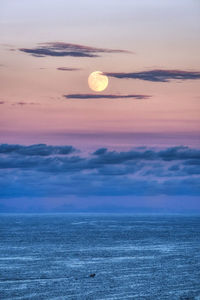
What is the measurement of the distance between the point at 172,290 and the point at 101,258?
116ft

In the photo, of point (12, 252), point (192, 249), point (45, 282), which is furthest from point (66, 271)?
point (192, 249)

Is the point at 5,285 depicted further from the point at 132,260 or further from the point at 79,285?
the point at 132,260

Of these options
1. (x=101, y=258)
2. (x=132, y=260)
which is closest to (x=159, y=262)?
(x=132, y=260)

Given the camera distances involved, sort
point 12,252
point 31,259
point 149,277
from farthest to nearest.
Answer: point 12,252
point 31,259
point 149,277

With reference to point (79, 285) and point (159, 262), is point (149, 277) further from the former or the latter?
point (159, 262)

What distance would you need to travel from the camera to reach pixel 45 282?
65.9m

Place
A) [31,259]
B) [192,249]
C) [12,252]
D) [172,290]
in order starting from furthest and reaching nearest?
[192,249] < [12,252] < [31,259] < [172,290]

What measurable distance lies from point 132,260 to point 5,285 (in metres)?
32.8

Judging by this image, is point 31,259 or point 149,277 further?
point 31,259

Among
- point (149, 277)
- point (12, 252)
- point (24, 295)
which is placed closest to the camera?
point (24, 295)

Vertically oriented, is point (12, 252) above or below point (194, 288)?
above

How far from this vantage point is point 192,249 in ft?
380

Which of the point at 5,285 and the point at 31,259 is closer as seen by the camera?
the point at 5,285

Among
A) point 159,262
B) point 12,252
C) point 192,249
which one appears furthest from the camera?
point 192,249
